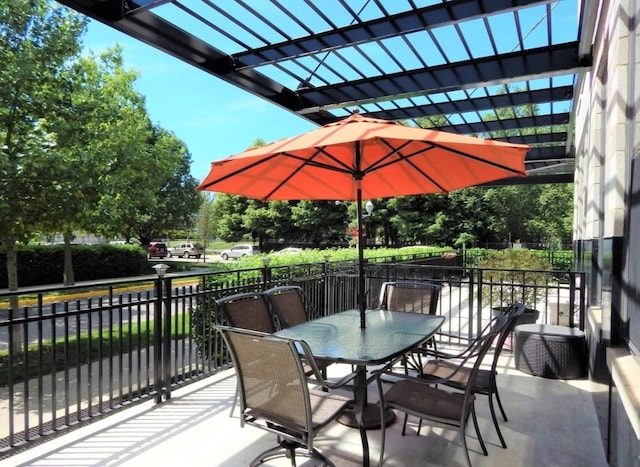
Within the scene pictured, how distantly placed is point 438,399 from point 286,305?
1696 millimetres

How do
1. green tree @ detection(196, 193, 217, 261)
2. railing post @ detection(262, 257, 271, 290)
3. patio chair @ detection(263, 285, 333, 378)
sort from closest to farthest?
patio chair @ detection(263, 285, 333, 378) < railing post @ detection(262, 257, 271, 290) < green tree @ detection(196, 193, 217, 261)

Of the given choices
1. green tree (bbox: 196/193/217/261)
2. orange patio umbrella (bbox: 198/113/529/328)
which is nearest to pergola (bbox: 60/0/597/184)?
orange patio umbrella (bbox: 198/113/529/328)

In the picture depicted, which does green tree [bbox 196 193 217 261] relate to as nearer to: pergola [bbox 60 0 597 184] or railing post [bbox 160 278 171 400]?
pergola [bbox 60 0 597 184]

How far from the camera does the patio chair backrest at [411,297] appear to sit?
4.34 m

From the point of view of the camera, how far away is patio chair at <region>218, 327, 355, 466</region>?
219 centimetres

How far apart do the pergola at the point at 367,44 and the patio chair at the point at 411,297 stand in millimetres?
2944

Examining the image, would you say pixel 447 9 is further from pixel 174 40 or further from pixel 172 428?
pixel 172 428

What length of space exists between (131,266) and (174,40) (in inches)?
693

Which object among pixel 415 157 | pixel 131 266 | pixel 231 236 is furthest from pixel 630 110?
pixel 231 236

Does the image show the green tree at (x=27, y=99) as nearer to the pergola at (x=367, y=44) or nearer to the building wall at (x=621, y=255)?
the pergola at (x=367, y=44)

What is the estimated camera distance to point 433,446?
301 centimetres

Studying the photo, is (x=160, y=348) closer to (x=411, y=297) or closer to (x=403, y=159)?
(x=411, y=297)

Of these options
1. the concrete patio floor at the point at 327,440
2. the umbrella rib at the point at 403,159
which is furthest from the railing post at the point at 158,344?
the umbrella rib at the point at 403,159

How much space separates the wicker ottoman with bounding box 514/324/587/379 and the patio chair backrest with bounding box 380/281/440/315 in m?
1.19
